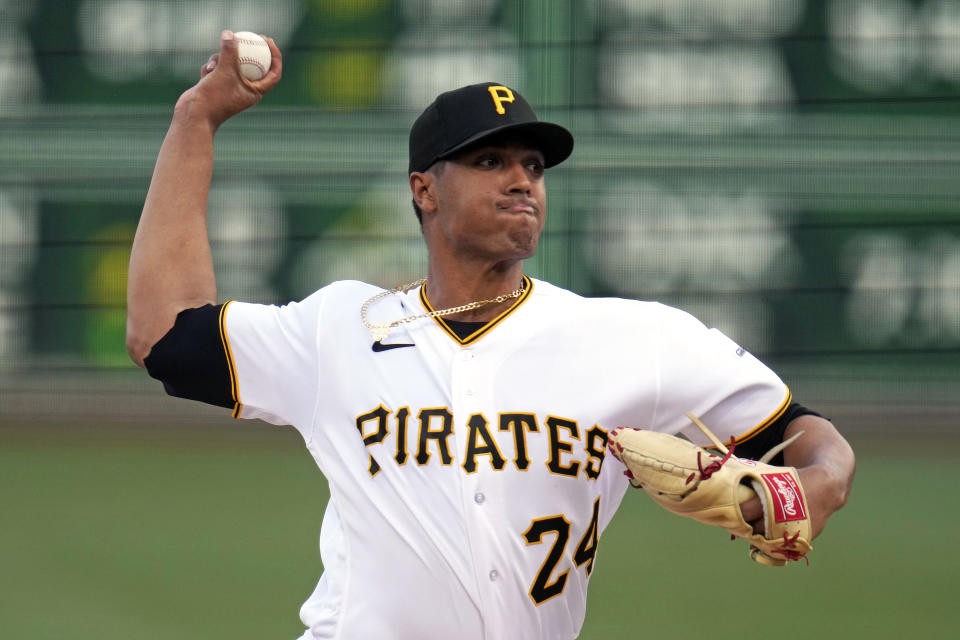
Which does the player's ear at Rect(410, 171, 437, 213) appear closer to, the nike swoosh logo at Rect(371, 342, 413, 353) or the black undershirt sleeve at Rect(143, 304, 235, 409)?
the nike swoosh logo at Rect(371, 342, 413, 353)

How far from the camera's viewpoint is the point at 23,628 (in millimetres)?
4492

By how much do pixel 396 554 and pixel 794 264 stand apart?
13.3 ft

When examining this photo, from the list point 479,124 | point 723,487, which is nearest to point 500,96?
point 479,124

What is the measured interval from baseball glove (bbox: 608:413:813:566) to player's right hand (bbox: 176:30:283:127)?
3.12ft

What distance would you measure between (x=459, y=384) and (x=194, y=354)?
0.50 m

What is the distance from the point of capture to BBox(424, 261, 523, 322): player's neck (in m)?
2.55

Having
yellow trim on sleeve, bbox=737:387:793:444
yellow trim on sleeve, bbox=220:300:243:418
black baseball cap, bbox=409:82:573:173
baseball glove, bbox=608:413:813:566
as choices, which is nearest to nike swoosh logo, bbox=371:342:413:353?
yellow trim on sleeve, bbox=220:300:243:418

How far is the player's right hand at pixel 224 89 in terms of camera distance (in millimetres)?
2420

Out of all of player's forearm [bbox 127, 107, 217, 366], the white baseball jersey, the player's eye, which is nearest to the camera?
the white baseball jersey

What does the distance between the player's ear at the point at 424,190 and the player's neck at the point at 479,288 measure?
0.47 ft


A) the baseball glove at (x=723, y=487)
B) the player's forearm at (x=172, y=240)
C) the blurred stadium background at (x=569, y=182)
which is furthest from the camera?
the blurred stadium background at (x=569, y=182)

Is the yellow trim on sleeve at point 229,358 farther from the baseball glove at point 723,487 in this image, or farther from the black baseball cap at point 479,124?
the baseball glove at point 723,487

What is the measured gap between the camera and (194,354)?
2.42 m

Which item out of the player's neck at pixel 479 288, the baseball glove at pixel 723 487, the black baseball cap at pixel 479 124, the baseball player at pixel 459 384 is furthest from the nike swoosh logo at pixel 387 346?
the baseball glove at pixel 723 487
